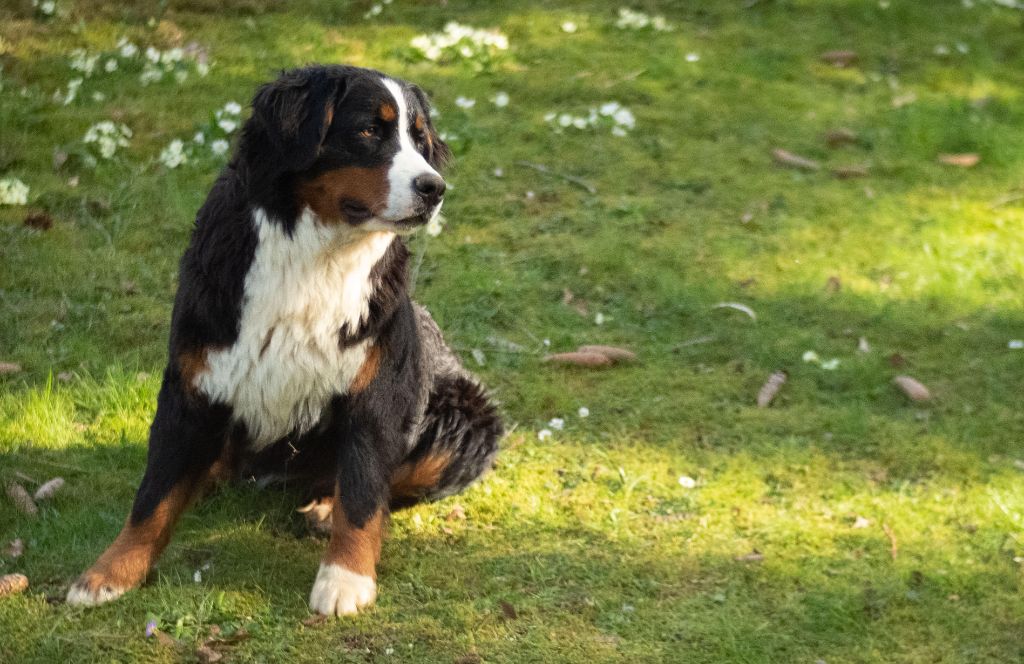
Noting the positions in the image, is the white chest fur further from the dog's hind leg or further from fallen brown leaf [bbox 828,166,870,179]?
fallen brown leaf [bbox 828,166,870,179]

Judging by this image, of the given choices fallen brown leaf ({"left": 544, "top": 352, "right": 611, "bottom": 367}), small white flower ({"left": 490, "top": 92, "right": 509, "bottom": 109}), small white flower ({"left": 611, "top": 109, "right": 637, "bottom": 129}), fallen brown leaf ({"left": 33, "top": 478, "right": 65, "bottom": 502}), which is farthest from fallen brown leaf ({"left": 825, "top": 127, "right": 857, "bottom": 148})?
fallen brown leaf ({"left": 33, "top": 478, "right": 65, "bottom": 502})

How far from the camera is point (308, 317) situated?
3.61m

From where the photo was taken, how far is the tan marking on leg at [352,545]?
3693mm

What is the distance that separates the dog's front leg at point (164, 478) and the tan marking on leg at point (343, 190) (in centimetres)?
69

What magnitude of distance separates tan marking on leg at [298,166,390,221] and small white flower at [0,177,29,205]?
3334mm

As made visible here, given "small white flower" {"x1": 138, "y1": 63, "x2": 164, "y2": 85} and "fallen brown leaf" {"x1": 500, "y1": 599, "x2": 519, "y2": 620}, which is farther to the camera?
"small white flower" {"x1": 138, "y1": 63, "x2": 164, "y2": 85}

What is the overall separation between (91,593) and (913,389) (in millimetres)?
3573

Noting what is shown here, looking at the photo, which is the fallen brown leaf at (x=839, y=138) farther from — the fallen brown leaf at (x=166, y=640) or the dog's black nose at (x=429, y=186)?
the fallen brown leaf at (x=166, y=640)

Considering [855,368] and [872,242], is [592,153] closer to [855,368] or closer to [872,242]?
[872,242]

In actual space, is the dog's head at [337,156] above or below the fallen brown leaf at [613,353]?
above

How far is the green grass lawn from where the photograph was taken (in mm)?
3762

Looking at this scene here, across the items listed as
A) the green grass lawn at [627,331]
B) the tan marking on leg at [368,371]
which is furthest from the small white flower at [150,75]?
the tan marking on leg at [368,371]

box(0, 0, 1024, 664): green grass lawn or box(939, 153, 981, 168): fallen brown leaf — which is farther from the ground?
box(0, 0, 1024, 664): green grass lawn

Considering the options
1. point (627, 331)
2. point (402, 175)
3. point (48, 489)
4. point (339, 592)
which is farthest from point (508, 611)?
point (627, 331)
